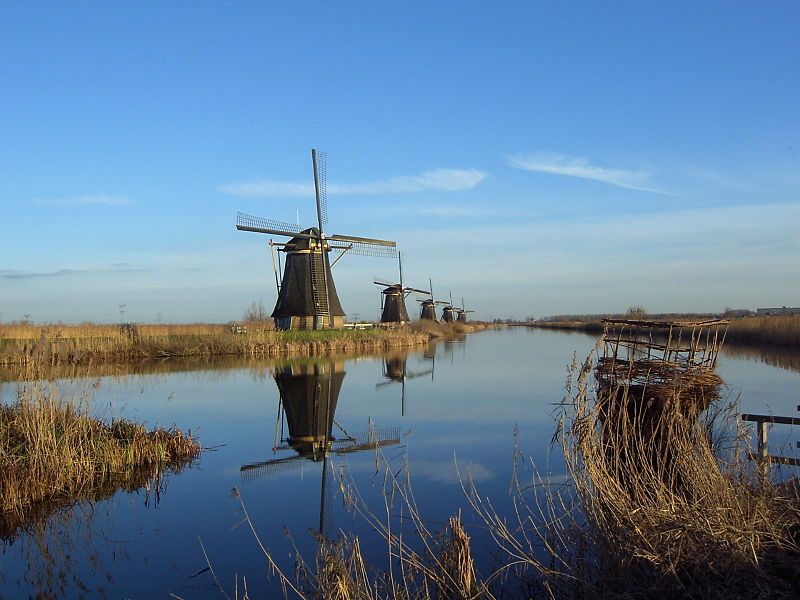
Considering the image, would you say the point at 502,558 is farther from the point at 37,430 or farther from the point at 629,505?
the point at 37,430

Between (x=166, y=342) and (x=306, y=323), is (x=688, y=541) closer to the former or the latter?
(x=166, y=342)

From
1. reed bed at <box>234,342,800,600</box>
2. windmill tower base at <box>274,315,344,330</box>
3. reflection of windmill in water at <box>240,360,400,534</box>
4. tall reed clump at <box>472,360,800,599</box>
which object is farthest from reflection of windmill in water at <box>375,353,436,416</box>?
tall reed clump at <box>472,360,800,599</box>

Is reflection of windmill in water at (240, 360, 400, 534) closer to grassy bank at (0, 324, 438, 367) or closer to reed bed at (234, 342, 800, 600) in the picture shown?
reed bed at (234, 342, 800, 600)

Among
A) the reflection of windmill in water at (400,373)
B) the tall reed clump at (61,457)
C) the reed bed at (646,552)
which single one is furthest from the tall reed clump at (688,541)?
the reflection of windmill in water at (400,373)

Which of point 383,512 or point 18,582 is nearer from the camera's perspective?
point 18,582

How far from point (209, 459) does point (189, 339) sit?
18.6 m

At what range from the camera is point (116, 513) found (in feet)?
20.8

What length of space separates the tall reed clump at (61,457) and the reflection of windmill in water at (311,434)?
4.11 feet

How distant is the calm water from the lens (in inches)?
200

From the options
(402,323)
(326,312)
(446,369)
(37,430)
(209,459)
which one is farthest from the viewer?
(402,323)

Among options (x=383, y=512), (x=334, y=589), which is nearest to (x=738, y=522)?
(x=334, y=589)

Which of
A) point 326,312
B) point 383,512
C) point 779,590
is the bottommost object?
point 383,512

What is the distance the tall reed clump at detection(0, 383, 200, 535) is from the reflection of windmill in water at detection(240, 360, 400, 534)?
4.11 feet

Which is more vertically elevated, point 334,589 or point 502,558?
point 334,589
